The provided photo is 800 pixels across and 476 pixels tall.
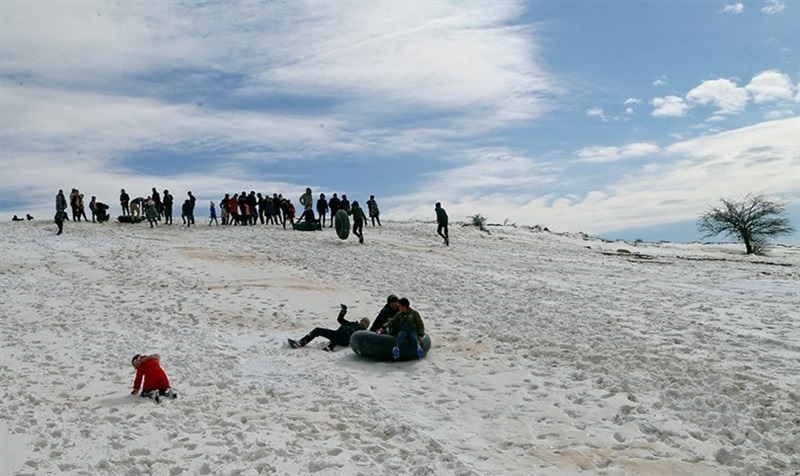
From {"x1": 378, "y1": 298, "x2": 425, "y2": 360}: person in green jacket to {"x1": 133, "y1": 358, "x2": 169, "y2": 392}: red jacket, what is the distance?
13.8ft

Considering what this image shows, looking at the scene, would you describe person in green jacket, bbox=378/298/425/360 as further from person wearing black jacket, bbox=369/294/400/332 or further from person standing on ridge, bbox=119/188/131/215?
person standing on ridge, bbox=119/188/131/215

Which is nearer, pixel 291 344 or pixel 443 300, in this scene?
pixel 291 344

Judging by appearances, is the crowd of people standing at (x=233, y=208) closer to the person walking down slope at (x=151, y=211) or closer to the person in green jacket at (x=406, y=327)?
the person walking down slope at (x=151, y=211)

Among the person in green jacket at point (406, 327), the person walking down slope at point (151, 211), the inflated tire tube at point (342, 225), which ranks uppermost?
the person walking down slope at point (151, 211)

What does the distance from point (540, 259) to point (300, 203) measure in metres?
13.1

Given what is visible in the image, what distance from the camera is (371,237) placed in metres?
33.5

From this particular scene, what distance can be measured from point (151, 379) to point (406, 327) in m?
4.60

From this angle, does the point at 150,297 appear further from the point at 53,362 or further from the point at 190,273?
the point at 53,362

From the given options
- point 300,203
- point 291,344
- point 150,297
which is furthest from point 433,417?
point 300,203

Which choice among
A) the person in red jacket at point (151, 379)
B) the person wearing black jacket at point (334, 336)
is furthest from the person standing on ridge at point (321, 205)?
the person in red jacket at point (151, 379)

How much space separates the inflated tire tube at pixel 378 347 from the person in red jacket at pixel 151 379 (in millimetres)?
3664

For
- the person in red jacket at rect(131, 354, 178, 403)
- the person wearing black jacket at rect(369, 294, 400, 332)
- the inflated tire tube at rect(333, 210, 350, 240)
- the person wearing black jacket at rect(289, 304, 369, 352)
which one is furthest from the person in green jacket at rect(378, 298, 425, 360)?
the inflated tire tube at rect(333, 210, 350, 240)

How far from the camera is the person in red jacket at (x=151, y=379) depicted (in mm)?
9914

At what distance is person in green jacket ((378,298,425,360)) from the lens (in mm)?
12328
